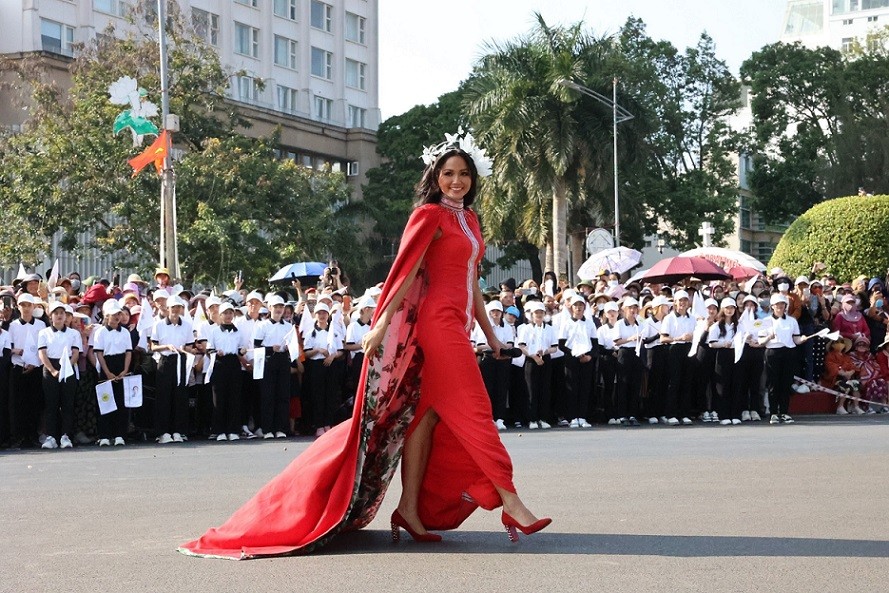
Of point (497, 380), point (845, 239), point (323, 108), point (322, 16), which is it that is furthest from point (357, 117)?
point (497, 380)

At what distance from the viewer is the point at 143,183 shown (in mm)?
36844

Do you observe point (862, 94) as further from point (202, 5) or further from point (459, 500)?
point (459, 500)

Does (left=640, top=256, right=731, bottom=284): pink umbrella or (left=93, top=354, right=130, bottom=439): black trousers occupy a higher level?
(left=640, top=256, right=731, bottom=284): pink umbrella

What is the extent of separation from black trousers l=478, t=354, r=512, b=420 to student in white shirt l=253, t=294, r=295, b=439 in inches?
111

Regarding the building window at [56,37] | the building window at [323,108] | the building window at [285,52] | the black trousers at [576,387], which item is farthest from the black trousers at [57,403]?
the building window at [323,108]

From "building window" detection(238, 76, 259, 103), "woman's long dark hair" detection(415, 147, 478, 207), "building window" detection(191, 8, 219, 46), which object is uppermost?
"building window" detection(191, 8, 219, 46)

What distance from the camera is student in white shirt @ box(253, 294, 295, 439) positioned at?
710 inches

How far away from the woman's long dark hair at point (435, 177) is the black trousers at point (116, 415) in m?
10.3

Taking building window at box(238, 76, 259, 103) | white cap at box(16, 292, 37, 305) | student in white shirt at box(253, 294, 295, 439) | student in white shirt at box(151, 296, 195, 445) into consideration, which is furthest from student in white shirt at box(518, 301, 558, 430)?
building window at box(238, 76, 259, 103)

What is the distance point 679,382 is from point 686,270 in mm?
4711

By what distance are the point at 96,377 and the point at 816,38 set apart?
106348 mm

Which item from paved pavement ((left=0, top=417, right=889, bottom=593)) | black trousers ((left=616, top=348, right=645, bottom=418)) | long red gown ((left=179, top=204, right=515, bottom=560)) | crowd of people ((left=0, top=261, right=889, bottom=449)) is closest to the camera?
paved pavement ((left=0, top=417, right=889, bottom=593))

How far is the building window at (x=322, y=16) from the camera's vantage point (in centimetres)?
7167

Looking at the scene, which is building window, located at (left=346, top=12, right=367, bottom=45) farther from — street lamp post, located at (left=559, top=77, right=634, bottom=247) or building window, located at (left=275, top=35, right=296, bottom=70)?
street lamp post, located at (left=559, top=77, right=634, bottom=247)
